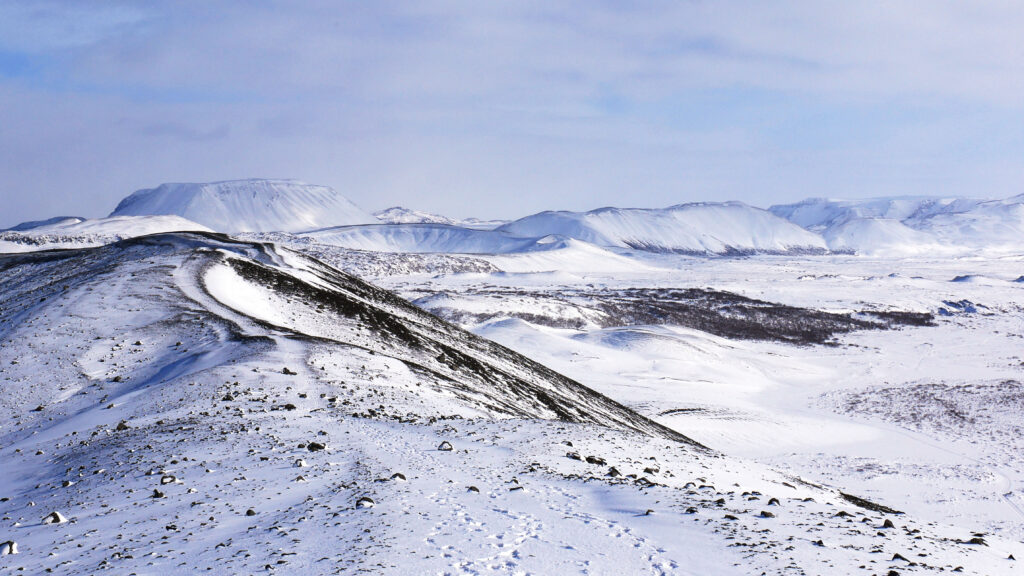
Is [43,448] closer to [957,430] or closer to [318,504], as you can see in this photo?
[318,504]

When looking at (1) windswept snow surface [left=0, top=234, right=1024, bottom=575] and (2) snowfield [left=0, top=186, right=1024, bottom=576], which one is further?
(2) snowfield [left=0, top=186, right=1024, bottom=576]

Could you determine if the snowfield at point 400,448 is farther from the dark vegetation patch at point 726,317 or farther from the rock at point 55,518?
the dark vegetation patch at point 726,317

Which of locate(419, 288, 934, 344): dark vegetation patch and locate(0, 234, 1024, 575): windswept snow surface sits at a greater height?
locate(0, 234, 1024, 575): windswept snow surface

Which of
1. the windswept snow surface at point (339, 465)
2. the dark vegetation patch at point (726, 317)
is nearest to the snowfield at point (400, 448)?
the windswept snow surface at point (339, 465)

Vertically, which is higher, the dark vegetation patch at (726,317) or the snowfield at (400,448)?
the snowfield at (400,448)

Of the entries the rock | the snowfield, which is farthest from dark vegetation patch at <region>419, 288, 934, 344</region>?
the rock

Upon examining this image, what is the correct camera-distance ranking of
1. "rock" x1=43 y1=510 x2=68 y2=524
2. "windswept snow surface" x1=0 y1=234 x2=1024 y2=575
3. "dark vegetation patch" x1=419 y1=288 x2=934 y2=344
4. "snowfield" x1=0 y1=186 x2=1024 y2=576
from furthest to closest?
"dark vegetation patch" x1=419 y1=288 x2=934 y2=344 < "rock" x1=43 y1=510 x2=68 y2=524 < "snowfield" x1=0 y1=186 x2=1024 y2=576 < "windswept snow surface" x1=0 y1=234 x2=1024 y2=575

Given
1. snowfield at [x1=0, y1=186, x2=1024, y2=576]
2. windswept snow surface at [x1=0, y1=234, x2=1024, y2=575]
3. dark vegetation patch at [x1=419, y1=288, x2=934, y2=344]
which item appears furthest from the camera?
dark vegetation patch at [x1=419, y1=288, x2=934, y2=344]

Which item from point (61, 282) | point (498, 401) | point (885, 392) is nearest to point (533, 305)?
point (885, 392)

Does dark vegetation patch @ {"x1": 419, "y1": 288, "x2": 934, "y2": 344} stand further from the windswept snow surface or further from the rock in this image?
the rock
